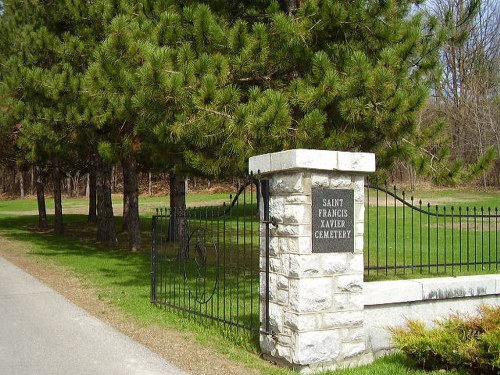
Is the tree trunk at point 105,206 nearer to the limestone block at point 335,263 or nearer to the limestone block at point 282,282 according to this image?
the limestone block at point 282,282

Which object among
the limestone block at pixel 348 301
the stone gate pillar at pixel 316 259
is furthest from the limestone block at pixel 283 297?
the limestone block at pixel 348 301

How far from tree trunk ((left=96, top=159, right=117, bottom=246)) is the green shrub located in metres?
14.1

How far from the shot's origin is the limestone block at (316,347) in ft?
19.0

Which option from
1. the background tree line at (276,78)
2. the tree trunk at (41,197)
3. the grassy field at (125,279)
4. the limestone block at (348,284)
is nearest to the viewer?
the limestone block at (348,284)

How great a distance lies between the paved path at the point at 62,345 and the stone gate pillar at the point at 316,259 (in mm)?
1216

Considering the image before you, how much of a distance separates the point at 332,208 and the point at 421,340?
1486mm

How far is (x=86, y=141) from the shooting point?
15836 mm

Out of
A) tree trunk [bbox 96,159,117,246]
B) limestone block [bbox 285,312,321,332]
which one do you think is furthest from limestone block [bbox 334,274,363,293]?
tree trunk [bbox 96,159,117,246]

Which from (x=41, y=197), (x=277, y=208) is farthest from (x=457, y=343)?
(x=41, y=197)

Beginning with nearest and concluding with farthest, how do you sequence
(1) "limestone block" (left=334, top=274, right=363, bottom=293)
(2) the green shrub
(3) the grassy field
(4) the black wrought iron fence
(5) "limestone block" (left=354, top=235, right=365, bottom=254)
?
(2) the green shrub → (1) "limestone block" (left=334, top=274, right=363, bottom=293) → (5) "limestone block" (left=354, top=235, right=365, bottom=254) → (3) the grassy field → (4) the black wrought iron fence

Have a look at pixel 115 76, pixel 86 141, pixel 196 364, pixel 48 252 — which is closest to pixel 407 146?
pixel 115 76

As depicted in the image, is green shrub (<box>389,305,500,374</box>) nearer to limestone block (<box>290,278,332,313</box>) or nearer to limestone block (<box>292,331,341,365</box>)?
limestone block (<box>292,331,341,365</box>)

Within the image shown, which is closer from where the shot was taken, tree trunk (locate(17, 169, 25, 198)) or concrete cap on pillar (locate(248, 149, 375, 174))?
concrete cap on pillar (locate(248, 149, 375, 174))

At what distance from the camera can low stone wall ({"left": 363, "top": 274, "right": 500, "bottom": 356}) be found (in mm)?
6414
